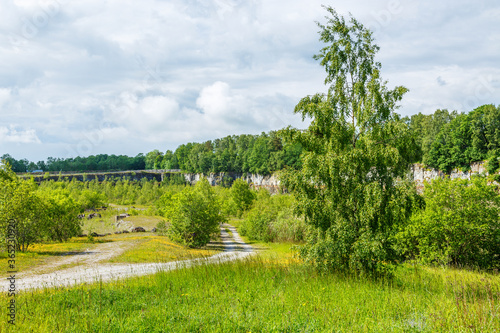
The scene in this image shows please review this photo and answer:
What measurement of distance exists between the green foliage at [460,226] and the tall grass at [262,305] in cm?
684

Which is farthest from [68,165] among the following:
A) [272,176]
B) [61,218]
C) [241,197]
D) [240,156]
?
[61,218]

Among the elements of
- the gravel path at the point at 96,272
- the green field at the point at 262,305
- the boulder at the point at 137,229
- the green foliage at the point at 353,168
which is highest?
the green foliage at the point at 353,168

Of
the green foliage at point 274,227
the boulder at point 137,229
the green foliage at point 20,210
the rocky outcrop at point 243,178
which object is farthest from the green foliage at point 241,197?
the green foliage at point 20,210

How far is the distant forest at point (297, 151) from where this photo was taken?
2995 inches

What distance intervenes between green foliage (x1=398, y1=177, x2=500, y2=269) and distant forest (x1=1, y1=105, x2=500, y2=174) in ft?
16.1

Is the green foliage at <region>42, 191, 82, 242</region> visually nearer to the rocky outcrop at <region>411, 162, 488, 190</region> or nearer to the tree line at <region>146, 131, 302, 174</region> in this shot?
the rocky outcrop at <region>411, 162, 488, 190</region>

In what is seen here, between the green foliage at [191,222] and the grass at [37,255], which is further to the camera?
the green foliage at [191,222]

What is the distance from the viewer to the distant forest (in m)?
76.1

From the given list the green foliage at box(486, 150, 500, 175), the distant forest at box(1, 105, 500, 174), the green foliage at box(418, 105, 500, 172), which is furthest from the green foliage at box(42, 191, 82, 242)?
the green foliage at box(486, 150, 500, 175)

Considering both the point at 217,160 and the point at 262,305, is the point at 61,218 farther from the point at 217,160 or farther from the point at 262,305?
the point at 217,160

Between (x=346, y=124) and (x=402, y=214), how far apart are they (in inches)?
160

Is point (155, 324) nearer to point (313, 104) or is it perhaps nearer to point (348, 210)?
point (348, 210)

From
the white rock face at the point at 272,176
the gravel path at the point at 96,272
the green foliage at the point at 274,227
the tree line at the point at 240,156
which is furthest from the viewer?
the tree line at the point at 240,156

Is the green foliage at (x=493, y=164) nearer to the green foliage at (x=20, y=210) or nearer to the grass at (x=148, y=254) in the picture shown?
the grass at (x=148, y=254)
